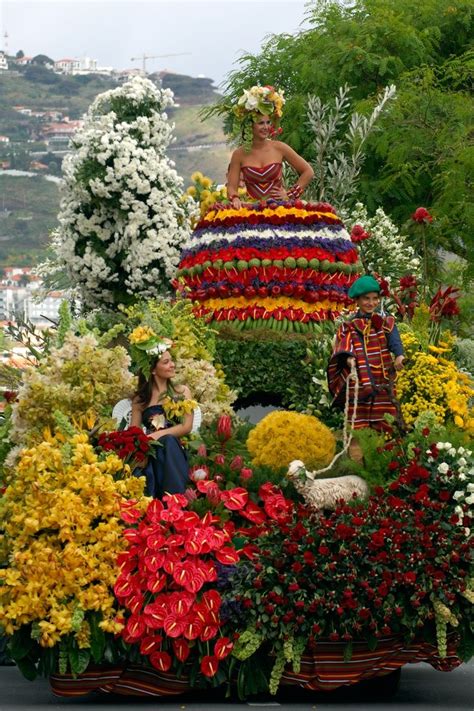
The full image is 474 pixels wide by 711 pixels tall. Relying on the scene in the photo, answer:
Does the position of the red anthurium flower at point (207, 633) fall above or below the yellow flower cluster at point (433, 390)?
below

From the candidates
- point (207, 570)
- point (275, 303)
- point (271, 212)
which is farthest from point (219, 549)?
point (271, 212)

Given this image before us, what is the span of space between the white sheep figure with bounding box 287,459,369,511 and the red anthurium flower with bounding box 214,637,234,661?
984mm

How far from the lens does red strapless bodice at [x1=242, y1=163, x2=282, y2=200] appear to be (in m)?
12.8

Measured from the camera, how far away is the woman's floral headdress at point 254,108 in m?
12.6

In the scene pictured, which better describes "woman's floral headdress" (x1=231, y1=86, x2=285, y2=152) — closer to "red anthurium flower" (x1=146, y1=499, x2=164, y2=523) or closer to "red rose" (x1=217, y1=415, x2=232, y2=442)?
"red rose" (x1=217, y1=415, x2=232, y2=442)

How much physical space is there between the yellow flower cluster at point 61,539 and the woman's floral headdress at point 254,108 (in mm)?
4789

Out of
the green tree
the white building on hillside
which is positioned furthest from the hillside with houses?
the green tree

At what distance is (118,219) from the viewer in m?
15.9

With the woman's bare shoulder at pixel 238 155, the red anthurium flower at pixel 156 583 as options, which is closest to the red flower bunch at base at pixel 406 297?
the woman's bare shoulder at pixel 238 155

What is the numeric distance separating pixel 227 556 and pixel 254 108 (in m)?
5.22

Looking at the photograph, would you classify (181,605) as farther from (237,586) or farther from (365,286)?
(365,286)

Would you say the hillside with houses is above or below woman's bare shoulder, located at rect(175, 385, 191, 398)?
below

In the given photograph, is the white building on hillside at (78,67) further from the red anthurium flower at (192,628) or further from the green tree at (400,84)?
the red anthurium flower at (192,628)

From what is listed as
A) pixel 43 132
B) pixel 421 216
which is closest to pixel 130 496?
pixel 421 216
